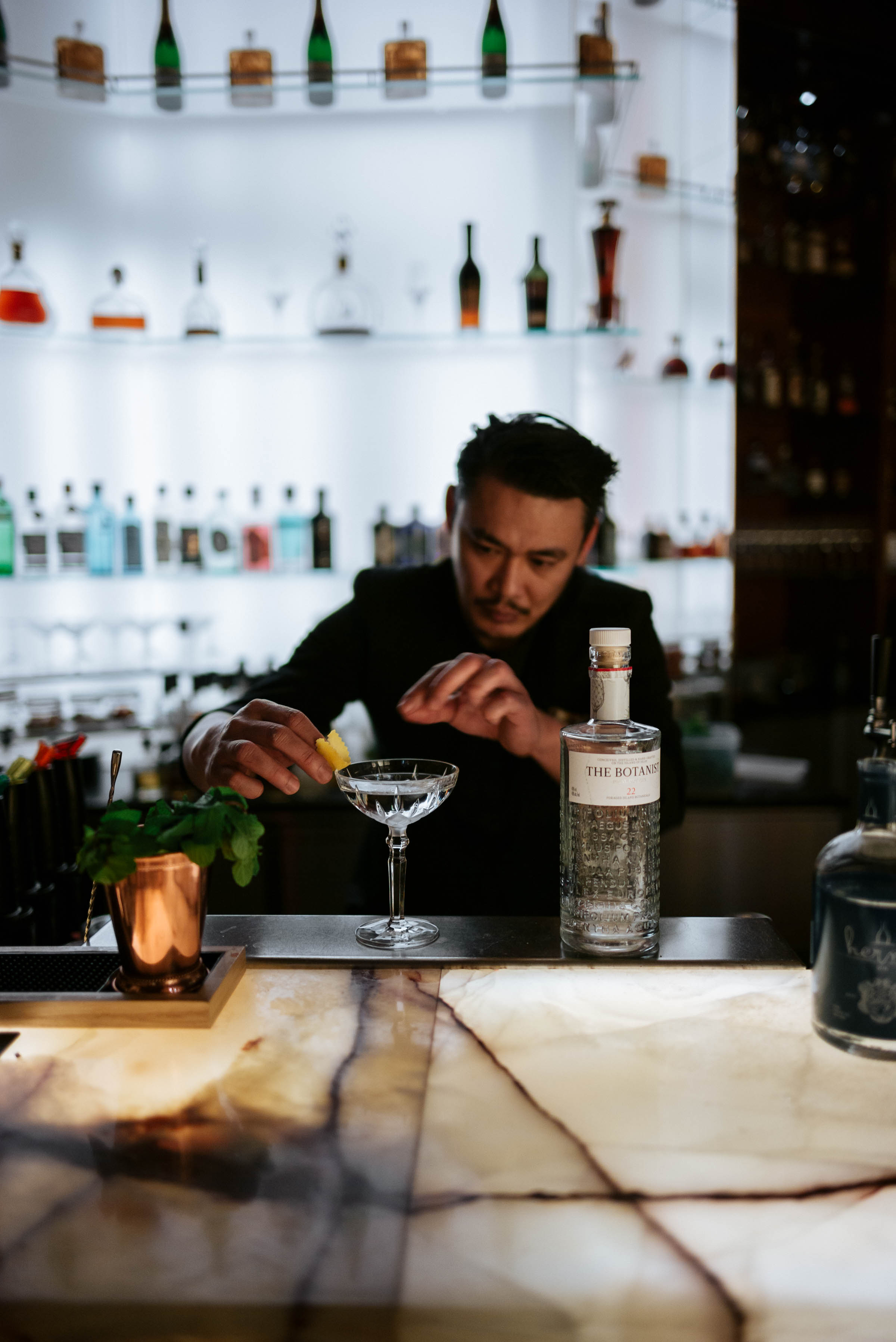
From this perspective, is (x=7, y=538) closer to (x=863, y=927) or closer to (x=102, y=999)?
(x=102, y=999)

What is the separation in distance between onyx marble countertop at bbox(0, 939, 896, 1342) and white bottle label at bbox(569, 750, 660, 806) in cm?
18

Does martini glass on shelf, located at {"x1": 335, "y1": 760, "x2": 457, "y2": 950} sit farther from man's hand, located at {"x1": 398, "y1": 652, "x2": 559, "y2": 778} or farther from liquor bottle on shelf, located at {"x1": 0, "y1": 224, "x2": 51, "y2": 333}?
liquor bottle on shelf, located at {"x1": 0, "y1": 224, "x2": 51, "y2": 333}

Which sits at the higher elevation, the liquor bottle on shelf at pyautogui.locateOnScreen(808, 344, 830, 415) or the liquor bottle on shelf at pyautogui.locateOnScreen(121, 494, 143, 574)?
the liquor bottle on shelf at pyautogui.locateOnScreen(808, 344, 830, 415)

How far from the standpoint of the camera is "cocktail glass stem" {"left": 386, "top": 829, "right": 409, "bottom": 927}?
1.14m

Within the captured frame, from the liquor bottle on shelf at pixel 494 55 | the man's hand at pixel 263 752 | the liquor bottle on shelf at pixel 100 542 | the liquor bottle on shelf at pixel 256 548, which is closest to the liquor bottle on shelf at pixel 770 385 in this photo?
the liquor bottle on shelf at pixel 494 55

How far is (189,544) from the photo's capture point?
3020 mm

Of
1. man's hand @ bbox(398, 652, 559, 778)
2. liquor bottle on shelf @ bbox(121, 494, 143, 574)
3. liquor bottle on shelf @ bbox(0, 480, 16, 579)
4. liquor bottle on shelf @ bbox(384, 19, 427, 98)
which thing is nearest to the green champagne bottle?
liquor bottle on shelf @ bbox(384, 19, 427, 98)

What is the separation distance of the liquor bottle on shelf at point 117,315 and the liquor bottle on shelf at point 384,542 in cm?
85

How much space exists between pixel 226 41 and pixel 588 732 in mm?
2805

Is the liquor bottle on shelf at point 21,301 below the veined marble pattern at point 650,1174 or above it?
above

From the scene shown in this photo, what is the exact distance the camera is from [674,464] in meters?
3.43

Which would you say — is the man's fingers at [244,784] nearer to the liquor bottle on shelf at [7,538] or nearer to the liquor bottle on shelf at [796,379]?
the liquor bottle on shelf at [7,538]

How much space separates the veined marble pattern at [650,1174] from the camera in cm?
60

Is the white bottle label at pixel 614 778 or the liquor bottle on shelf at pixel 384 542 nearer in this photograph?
the white bottle label at pixel 614 778
